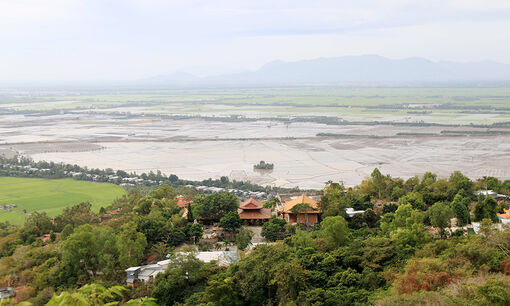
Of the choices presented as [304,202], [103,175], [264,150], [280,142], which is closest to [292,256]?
[304,202]

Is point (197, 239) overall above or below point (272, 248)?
below

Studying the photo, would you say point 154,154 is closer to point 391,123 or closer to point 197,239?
point 197,239

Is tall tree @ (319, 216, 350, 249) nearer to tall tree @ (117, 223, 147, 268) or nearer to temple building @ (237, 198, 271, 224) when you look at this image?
temple building @ (237, 198, 271, 224)

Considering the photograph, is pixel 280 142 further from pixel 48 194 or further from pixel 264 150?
pixel 48 194

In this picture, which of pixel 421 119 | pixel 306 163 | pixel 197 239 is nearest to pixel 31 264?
pixel 197 239

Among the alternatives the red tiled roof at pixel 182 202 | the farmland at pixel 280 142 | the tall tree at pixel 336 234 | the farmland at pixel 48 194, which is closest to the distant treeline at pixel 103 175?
the farmland at pixel 48 194

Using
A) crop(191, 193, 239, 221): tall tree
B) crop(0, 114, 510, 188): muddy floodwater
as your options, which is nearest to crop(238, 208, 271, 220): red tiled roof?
crop(191, 193, 239, 221): tall tree

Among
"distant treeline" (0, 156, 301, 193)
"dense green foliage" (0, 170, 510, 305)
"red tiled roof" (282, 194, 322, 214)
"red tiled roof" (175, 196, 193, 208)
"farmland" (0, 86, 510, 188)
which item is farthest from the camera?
"farmland" (0, 86, 510, 188)
